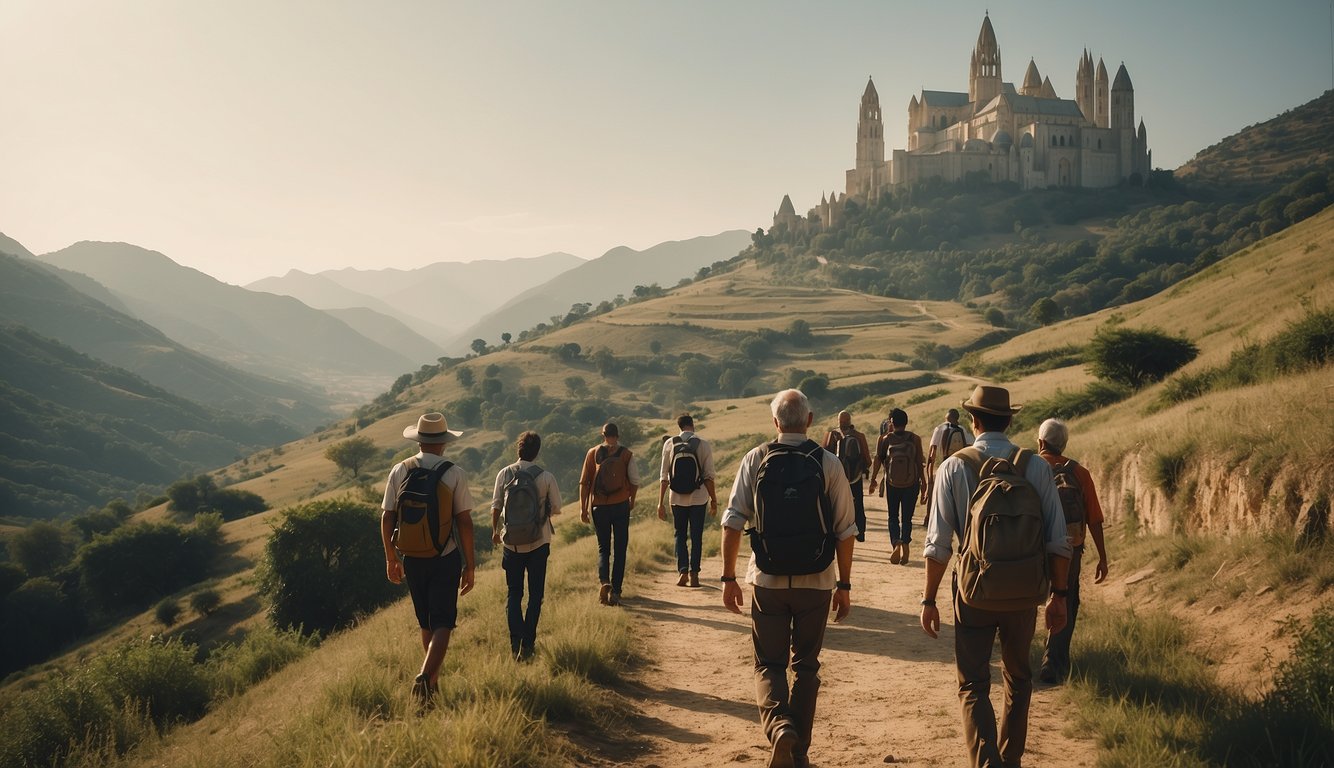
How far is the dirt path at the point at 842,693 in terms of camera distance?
5.84m

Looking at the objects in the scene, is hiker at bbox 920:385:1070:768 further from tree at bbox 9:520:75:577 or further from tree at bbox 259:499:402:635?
tree at bbox 9:520:75:577

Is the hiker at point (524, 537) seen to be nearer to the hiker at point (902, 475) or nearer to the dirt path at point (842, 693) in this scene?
the dirt path at point (842, 693)

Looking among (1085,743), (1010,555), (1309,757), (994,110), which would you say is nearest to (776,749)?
(1010,555)

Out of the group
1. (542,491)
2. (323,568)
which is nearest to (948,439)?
(542,491)

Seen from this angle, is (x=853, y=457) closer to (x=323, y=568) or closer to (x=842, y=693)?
(x=842, y=693)

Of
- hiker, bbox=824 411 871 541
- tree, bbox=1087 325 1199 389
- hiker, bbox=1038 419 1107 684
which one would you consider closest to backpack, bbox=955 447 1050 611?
hiker, bbox=1038 419 1107 684

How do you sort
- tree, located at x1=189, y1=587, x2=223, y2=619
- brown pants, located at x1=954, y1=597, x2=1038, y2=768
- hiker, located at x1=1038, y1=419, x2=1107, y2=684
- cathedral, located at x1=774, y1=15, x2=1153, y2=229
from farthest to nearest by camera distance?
cathedral, located at x1=774, y1=15, x2=1153, y2=229
tree, located at x1=189, y1=587, x2=223, y2=619
hiker, located at x1=1038, y1=419, x2=1107, y2=684
brown pants, located at x1=954, y1=597, x2=1038, y2=768

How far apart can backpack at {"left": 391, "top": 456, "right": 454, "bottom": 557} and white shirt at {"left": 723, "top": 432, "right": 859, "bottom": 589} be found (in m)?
2.24

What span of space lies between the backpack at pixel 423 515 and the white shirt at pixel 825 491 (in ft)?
7.36

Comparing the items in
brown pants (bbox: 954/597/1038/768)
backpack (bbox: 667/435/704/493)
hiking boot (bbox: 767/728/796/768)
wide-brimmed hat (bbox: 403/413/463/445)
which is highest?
wide-brimmed hat (bbox: 403/413/463/445)

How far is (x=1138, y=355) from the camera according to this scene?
23.8 meters

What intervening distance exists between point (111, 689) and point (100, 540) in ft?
177

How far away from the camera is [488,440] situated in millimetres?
91938

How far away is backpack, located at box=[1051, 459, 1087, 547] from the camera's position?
271 inches
